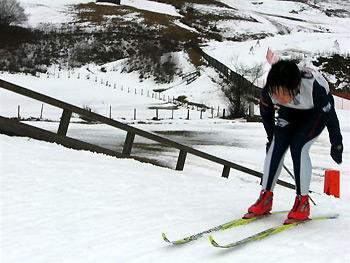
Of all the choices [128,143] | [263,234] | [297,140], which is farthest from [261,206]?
[128,143]

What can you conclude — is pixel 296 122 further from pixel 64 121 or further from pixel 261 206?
pixel 64 121

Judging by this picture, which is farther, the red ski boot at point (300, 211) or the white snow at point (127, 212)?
the red ski boot at point (300, 211)

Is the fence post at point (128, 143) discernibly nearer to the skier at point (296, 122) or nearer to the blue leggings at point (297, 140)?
the skier at point (296, 122)

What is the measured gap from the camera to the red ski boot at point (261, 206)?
3848 millimetres

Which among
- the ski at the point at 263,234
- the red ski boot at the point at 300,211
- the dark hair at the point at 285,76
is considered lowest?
the ski at the point at 263,234

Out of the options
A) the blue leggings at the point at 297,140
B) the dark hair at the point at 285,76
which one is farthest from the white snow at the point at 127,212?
the dark hair at the point at 285,76

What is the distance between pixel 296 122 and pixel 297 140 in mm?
195

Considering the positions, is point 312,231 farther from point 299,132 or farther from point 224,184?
point 224,184

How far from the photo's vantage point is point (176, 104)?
3741 centimetres

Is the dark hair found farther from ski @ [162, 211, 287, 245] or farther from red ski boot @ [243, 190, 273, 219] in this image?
ski @ [162, 211, 287, 245]

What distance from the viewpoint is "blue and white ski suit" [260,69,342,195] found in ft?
11.6

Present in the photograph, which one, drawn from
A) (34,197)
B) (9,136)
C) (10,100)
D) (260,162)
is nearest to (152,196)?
(34,197)

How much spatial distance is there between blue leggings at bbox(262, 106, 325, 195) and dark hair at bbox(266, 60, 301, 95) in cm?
42

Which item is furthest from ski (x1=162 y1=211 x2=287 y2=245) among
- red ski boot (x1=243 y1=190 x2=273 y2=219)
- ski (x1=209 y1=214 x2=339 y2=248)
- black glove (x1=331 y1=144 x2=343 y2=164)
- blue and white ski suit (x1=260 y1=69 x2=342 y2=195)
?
black glove (x1=331 y1=144 x2=343 y2=164)
